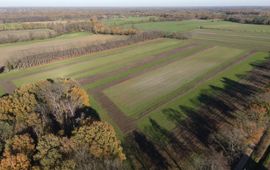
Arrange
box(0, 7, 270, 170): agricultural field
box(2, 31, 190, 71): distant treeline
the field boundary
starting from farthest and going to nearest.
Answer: box(2, 31, 190, 71): distant treeline, the field boundary, box(0, 7, 270, 170): agricultural field

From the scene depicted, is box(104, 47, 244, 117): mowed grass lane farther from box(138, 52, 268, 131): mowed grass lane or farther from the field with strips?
box(138, 52, 268, 131): mowed grass lane

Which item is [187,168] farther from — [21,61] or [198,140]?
[21,61]

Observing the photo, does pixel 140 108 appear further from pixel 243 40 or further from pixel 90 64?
pixel 243 40

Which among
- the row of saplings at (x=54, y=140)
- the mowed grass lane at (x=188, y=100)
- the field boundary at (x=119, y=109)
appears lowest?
the field boundary at (x=119, y=109)

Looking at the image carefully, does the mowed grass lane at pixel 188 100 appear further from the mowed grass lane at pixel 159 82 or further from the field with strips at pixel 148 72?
the mowed grass lane at pixel 159 82

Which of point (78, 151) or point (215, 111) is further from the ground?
point (78, 151)

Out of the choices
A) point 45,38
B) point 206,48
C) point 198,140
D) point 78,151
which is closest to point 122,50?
point 206,48

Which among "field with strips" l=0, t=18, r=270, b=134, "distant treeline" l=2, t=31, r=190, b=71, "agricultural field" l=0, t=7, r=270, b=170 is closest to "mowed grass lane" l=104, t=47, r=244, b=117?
"field with strips" l=0, t=18, r=270, b=134

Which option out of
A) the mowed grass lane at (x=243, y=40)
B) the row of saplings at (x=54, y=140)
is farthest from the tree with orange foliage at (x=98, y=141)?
the mowed grass lane at (x=243, y=40)
